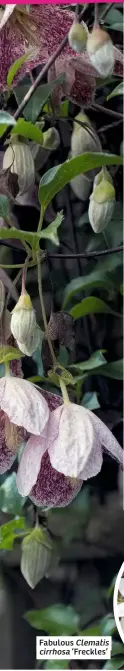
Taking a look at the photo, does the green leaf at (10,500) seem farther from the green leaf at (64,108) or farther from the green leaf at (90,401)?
the green leaf at (64,108)

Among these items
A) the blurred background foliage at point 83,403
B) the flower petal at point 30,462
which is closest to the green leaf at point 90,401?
the blurred background foliage at point 83,403

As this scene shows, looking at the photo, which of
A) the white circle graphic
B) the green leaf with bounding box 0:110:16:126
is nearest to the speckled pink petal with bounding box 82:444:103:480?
the white circle graphic

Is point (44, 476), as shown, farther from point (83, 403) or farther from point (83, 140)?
point (83, 140)

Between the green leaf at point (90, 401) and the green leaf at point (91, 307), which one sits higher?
the green leaf at point (91, 307)

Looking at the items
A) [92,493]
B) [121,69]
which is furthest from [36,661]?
[121,69]

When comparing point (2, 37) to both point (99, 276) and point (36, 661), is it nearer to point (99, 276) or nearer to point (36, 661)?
point (99, 276)

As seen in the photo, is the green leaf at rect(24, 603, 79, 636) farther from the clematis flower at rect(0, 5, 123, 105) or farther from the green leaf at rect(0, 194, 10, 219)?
the clematis flower at rect(0, 5, 123, 105)

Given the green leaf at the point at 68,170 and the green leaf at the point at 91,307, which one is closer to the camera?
the green leaf at the point at 68,170
